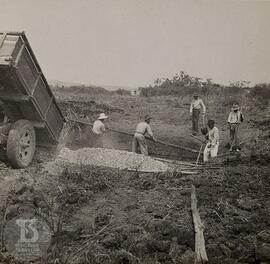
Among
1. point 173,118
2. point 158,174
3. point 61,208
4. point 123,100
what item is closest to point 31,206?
point 61,208

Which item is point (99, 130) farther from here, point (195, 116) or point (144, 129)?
point (195, 116)

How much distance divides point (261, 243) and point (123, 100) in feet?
54.8

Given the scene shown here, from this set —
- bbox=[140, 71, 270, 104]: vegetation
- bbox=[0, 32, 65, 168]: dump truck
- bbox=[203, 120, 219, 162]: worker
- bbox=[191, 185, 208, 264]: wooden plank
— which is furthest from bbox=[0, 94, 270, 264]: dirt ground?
bbox=[140, 71, 270, 104]: vegetation

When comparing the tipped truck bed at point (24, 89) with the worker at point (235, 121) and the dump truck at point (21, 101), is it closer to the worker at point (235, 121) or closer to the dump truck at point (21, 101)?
the dump truck at point (21, 101)

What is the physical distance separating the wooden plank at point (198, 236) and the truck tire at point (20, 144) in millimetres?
3277

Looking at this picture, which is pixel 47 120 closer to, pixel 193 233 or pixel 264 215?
pixel 193 233

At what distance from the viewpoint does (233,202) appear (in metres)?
6.81

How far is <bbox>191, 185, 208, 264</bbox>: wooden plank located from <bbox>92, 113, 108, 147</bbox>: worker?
490cm

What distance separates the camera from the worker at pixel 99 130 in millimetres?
11125

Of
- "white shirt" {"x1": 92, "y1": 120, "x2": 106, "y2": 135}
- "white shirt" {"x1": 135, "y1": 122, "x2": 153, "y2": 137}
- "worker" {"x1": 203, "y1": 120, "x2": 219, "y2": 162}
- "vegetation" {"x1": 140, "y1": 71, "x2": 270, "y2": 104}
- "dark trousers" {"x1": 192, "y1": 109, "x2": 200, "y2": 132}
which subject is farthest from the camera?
"vegetation" {"x1": 140, "y1": 71, "x2": 270, "y2": 104}

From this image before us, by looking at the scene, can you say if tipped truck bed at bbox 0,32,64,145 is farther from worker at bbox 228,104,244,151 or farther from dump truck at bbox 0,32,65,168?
worker at bbox 228,104,244,151

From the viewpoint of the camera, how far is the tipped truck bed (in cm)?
658

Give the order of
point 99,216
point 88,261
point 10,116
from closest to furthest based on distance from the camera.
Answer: point 88,261
point 99,216
point 10,116

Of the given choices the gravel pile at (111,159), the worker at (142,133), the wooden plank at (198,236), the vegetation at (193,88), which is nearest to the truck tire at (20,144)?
the gravel pile at (111,159)
